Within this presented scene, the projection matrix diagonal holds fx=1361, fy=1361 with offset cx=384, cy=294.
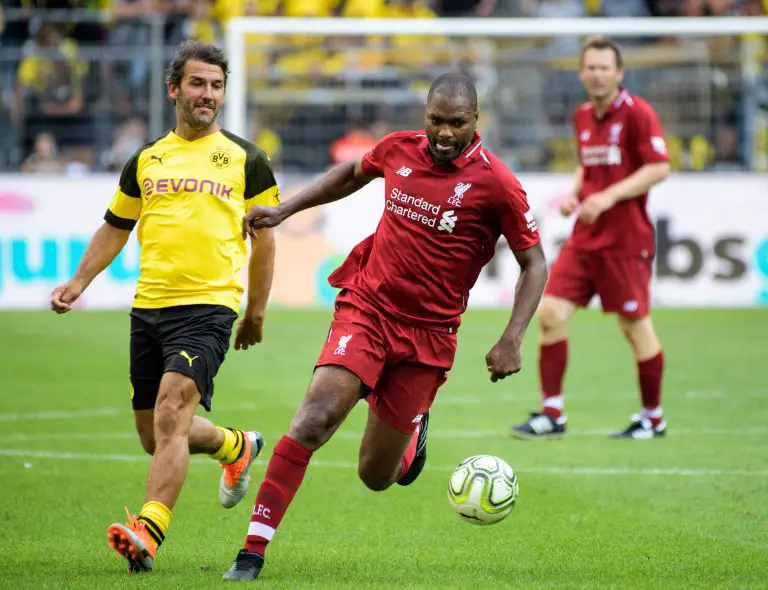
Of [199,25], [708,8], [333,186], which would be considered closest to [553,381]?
[333,186]

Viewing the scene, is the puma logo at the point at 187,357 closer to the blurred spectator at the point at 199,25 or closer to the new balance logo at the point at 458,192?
the new balance logo at the point at 458,192

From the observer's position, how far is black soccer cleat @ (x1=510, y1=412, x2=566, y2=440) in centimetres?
980

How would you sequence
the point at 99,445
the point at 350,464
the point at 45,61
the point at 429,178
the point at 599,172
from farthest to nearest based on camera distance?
the point at 45,61, the point at 599,172, the point at 99,445, the point at 350,464, the point at 429,178

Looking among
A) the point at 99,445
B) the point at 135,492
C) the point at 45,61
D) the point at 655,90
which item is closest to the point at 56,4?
the point at 45,61

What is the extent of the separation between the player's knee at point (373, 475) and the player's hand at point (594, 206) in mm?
3421

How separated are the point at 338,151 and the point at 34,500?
42.9ft

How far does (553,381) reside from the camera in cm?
991

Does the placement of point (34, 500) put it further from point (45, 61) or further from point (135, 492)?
point (45, 61)

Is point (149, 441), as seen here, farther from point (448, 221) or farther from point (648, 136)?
point (648, 136)

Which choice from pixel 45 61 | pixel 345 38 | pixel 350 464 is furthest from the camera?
pixel 45 61

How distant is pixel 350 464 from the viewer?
350 inches

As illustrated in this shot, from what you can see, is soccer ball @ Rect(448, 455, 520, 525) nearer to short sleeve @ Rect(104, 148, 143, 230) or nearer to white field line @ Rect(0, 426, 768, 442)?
short sleeve @ Rect(104, 148, 143, 230)

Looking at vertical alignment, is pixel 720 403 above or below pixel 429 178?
below

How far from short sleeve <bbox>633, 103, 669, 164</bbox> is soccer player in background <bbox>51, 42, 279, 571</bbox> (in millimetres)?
4011
